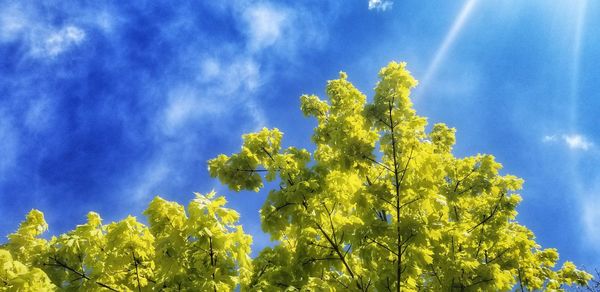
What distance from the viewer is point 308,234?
8.44 meters

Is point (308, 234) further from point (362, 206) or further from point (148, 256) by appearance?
point (148, 256)

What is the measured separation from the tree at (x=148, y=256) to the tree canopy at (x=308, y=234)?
24 millimetres

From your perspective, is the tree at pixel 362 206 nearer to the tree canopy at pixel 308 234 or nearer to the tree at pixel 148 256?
the tree canopy at pixel 308 234

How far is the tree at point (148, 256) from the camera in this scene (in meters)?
6.96

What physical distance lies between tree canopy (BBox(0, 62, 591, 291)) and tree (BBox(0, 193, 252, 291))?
24 millimetres

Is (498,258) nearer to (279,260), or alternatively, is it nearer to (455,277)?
(455,277)

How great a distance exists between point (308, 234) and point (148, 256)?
146 inches

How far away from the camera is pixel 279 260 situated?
28.8 feet

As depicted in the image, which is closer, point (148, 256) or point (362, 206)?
point (362, 206)

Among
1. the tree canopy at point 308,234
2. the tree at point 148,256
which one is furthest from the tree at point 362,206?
the tree at point 148,256

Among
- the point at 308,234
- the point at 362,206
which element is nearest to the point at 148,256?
the point at 308,234

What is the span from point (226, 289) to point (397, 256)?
349cm

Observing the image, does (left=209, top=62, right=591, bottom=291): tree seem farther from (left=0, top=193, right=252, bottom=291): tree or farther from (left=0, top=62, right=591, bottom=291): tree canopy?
(left=0, top=193, right=252, bottom=291): tree

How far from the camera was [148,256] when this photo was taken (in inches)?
350
